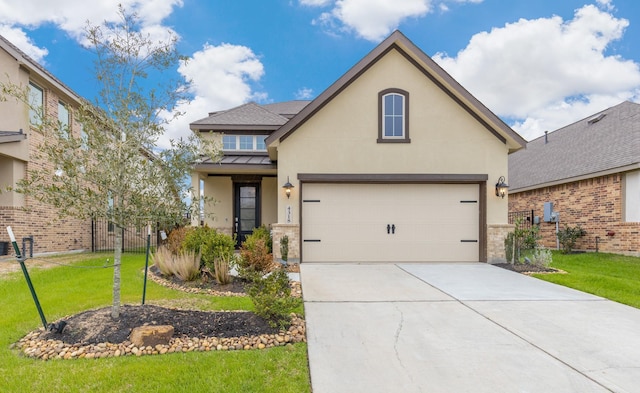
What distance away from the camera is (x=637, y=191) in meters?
11.5

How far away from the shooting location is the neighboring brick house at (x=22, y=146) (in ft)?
33.7

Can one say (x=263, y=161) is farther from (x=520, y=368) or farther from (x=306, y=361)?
(x=520, y=368)

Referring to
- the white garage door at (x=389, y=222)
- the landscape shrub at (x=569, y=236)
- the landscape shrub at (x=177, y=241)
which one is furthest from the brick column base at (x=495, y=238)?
the landscape shrub at (x=177, y=241)

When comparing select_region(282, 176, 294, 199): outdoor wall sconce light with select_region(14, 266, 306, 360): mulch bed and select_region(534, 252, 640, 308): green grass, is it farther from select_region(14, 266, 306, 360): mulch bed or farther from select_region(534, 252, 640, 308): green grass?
select_region(534, 252, 640, 308): green grass

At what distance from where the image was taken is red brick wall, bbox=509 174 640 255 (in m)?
12.0

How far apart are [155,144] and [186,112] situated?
659 millimetres

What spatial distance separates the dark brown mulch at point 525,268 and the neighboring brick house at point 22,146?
1341 centimetres

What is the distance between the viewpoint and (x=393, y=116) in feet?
32.7

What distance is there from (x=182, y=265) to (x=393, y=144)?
6645 mm

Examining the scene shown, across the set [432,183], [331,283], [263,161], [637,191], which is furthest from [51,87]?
[637,191]

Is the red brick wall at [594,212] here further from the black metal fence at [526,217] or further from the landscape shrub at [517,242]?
the landscape shrub at [517,242]

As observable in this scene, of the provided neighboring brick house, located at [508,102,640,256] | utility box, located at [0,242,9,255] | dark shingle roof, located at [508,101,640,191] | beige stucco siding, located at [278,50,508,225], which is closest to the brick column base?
beige stucco siding, located at [278,50,508,225]

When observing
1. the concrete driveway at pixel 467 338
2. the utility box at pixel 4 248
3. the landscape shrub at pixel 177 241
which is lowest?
the concrete driveway at pixel 467 338

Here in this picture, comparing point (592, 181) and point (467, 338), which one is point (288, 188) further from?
point (592, 181)
